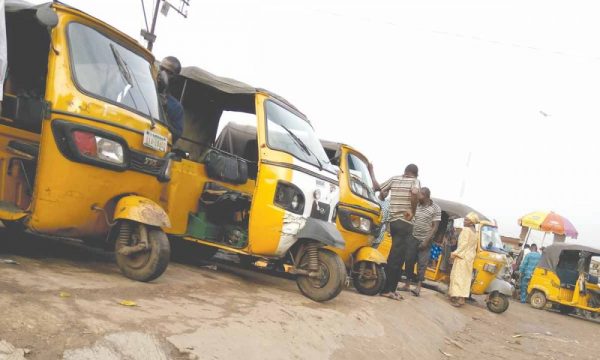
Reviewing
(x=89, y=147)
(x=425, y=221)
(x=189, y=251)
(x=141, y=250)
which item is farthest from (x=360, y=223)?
(x=89, y=147)

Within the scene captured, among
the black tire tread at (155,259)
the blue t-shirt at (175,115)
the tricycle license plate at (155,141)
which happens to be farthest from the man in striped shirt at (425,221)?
the black tire tread at (155,259)

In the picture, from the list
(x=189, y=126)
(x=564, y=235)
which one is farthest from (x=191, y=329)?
(x=564, y=235)

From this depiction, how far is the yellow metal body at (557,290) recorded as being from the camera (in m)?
A: 13.0

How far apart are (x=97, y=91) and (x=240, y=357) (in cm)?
249

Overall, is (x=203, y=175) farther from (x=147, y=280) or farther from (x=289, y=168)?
(x=147, y=280)

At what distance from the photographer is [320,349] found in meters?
3.65

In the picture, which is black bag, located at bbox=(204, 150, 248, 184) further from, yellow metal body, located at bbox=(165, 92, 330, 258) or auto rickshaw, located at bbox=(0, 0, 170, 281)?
auto rickshaw, located at bbox=(0, 0, 170, 281)

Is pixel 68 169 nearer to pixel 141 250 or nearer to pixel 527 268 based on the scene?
pixel 141 250

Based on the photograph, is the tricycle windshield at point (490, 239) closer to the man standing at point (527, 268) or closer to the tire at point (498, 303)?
the tire at point (498, 303)

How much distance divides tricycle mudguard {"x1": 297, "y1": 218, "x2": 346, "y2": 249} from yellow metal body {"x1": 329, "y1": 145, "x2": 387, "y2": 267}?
5.16ft

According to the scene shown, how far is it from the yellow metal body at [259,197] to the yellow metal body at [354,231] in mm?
1816

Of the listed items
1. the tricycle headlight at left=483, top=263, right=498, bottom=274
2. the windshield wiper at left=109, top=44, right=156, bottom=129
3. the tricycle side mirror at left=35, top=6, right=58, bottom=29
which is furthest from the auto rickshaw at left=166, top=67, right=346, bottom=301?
the tricycle headlight at left=483, top=263, right=498, bottom=274

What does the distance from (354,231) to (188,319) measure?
396 centimetres

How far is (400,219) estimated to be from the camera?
6703 millimetres
